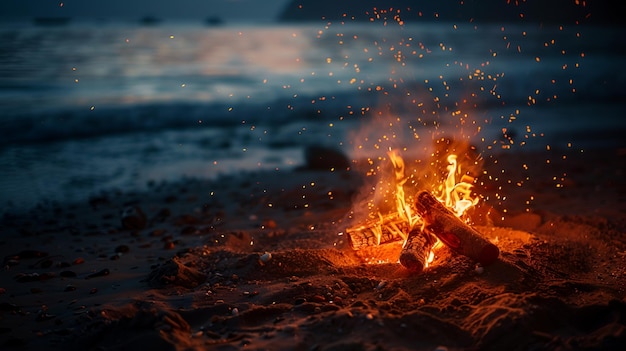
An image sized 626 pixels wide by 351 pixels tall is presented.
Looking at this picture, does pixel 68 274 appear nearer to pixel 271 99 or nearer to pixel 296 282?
pixel 296 282

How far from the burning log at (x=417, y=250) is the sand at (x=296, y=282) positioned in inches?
3.5

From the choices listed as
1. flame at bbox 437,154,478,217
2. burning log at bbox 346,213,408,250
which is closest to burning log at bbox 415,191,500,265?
burning log at bbox 346,213,408,250

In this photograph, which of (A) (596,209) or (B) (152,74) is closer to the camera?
(A) (596,209)

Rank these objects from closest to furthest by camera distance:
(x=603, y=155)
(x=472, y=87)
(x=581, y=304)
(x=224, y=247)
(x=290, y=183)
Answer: (x=581, y=304), (x=224, y=247), (x=290, y=183), (x=603, y=155), (x=472, y=87)

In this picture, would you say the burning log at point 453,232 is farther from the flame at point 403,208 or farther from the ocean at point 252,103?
the ocean at point 252,103

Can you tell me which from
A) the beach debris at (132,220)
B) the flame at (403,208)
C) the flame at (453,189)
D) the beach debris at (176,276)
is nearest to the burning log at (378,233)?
the flame at (403,208)

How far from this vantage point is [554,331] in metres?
3.52

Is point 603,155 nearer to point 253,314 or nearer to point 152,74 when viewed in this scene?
point 253,314

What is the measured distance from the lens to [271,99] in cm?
1784

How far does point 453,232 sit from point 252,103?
13.6 m

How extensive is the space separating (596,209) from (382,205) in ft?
9.68

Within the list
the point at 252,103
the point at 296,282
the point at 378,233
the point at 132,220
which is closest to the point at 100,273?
the point at 132,220

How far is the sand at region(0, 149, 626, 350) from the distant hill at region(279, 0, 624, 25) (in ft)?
18.1

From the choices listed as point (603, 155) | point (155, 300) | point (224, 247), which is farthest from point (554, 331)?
point (603, 155)
